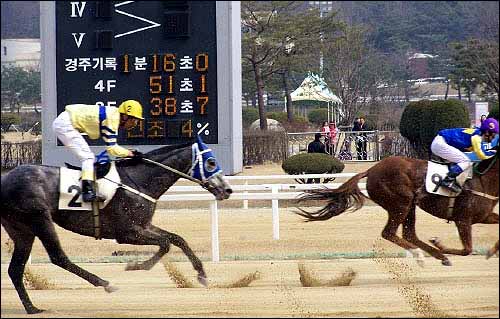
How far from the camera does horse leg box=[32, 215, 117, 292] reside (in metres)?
6.19

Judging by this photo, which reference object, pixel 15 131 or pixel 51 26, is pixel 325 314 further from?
pixel 15 131

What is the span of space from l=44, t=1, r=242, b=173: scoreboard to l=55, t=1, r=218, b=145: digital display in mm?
12

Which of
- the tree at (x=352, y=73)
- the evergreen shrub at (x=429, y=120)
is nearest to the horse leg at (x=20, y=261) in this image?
the evergreen shrub at (x=429, y=120)

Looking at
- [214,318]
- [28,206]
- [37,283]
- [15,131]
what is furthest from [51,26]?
[214,318]

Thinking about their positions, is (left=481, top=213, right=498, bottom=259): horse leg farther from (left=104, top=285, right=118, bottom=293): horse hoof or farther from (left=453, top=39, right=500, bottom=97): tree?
(left=453, top=39, right=500, bottom=97): tree

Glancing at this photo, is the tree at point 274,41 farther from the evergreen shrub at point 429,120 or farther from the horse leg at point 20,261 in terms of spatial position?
the horse leg at point 20,261

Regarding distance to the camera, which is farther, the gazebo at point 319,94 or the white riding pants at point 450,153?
the gazebo at point 319,94

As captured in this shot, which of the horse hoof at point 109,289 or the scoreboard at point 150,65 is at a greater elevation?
the scoreboard at point 150,65

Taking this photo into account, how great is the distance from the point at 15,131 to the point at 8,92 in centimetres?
470

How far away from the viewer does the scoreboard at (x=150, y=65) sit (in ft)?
39.9

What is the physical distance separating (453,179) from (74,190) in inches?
100

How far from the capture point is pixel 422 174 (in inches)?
288

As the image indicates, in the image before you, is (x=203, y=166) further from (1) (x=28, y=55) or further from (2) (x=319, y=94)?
(1) (x=28, y=55)

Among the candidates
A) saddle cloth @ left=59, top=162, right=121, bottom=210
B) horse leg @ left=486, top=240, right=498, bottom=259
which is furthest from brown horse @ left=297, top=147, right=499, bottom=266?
saddle cloth @ left=59, top=162, right=121, bottom=210
